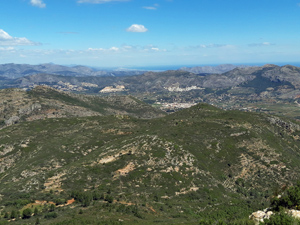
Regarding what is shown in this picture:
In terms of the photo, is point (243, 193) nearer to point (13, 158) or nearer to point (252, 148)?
point (252, 148)

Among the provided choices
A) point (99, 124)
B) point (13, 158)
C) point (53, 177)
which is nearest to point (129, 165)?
point (53, 177)

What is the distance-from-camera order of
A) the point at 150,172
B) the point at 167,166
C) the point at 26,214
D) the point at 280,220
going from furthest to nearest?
the point at 167,166 → the point at 150,172 → the point at 26,214 → the point at 280,220

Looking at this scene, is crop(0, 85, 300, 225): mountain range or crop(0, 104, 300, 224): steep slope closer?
crop(0, 85, 300, 225): mountain range

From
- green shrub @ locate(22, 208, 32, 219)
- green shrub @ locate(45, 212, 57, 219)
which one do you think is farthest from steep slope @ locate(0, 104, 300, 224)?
A: green shrub @ locate(22, 208, 32, 219)

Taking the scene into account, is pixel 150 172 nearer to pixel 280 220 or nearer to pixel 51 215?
pixel 51 215

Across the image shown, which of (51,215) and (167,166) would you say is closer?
(51,215)

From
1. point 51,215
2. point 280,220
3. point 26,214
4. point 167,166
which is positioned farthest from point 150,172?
point 280,220

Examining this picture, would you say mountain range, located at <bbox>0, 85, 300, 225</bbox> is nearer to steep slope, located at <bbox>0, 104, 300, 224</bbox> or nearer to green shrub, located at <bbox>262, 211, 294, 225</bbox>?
steep slope, located at <bbox>0, 104, 300, 224</bbox>

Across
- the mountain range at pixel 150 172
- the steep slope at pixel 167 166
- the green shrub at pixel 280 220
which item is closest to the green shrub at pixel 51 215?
the mountain range at pixel 150 172
